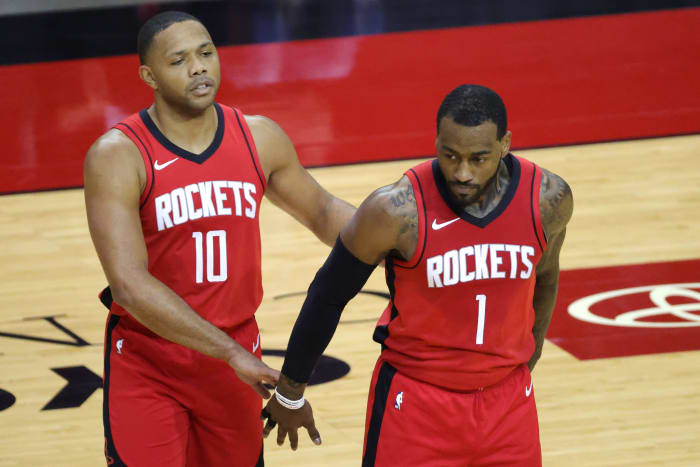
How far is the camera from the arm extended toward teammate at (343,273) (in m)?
2.55

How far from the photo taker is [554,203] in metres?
2.65

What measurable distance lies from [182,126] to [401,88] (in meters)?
5.85

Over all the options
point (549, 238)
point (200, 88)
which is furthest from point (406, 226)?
point (200, 88)

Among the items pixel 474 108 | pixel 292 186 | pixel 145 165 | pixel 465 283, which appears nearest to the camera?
pixel 474 108

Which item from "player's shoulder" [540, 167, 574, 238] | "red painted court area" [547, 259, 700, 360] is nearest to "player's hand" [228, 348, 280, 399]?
"player's shoulder" [540, 167, 574, 238]

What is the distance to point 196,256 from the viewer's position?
9.94 feet

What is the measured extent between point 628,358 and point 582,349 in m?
0.22

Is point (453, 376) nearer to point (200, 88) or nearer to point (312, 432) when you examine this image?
point (312, 432)

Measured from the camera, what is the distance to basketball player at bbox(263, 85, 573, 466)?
2541mm

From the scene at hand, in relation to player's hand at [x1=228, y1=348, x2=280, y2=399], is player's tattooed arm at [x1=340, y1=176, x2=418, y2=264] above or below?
above

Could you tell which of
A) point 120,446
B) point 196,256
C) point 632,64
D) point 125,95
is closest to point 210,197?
point 196,256

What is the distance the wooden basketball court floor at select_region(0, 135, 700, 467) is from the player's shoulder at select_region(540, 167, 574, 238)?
1.83ft

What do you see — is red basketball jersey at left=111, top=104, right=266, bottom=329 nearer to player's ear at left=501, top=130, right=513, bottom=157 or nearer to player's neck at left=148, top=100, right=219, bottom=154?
player's neck at left=148, top=100, right=219, bottom=154

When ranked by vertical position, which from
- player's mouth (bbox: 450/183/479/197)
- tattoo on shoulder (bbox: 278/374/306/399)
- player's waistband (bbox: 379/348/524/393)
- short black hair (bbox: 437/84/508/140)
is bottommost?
tattoo on shoulder (bbox: 278/374/306/399)
